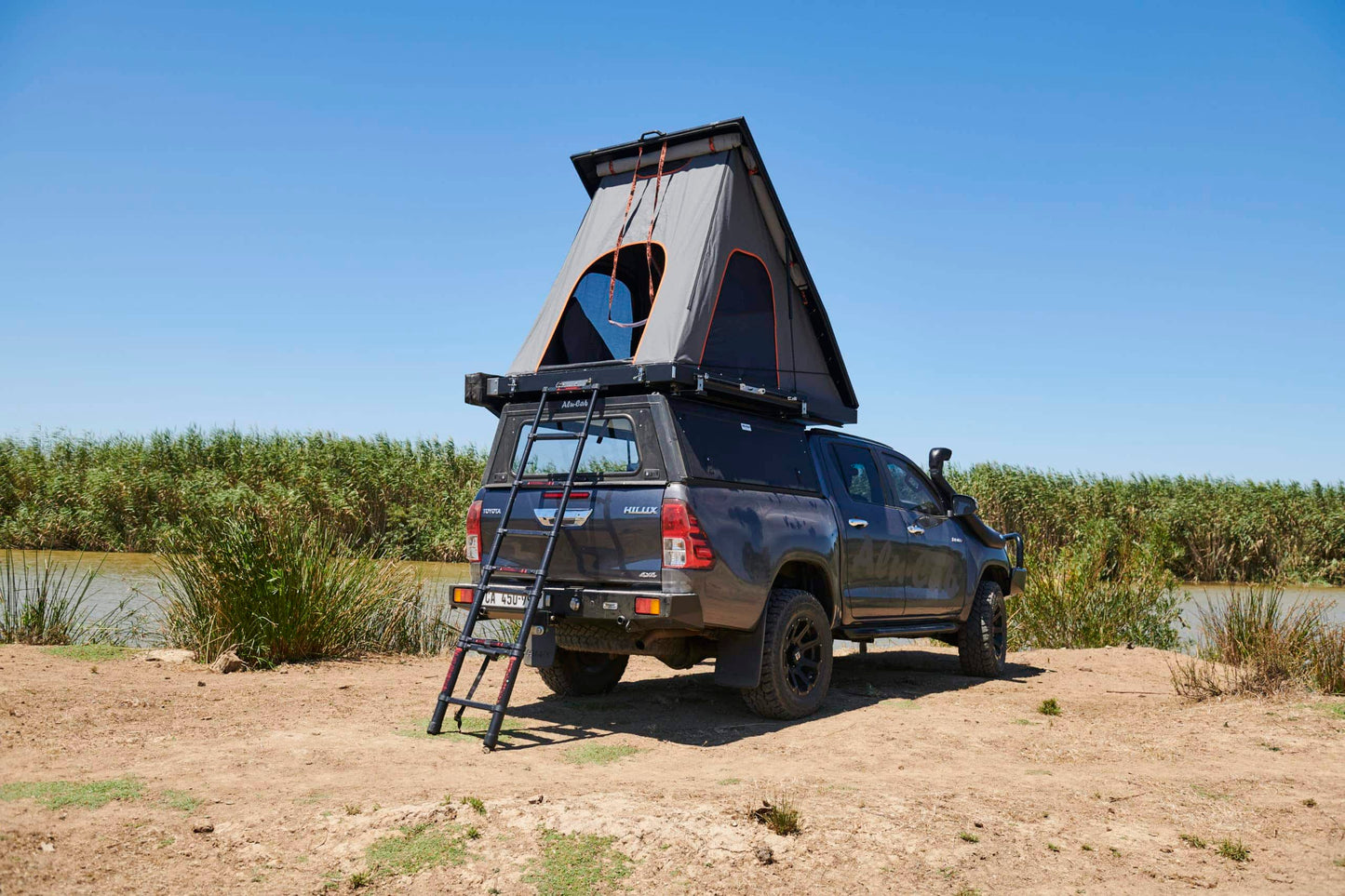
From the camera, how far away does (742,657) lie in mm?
7125

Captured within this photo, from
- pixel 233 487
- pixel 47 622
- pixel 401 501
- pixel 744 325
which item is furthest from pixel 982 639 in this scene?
pixel 233 487

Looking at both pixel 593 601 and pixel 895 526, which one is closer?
pixel 593 601

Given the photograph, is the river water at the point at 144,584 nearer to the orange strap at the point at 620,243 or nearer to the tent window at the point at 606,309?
the tent window at the point at 606,309

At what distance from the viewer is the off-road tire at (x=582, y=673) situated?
26.9 feet

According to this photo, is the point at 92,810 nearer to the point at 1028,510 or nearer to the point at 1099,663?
the point at 1099,663

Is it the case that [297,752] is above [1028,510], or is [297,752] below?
below

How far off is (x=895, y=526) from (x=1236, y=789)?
3.57 metres

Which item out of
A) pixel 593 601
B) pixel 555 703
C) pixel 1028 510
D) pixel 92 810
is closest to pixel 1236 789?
pixel 593 601

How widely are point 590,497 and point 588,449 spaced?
1.42 ft

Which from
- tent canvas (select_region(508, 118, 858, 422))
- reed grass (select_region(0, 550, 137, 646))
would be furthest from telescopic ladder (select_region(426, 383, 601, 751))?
reed grass (select_region(0, 550, 137, 646))

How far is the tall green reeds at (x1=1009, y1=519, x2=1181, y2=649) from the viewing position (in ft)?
41.3

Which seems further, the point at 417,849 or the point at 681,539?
the point at 681,539

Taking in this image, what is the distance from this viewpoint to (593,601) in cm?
672

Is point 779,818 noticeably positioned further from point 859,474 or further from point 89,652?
point 89,652
